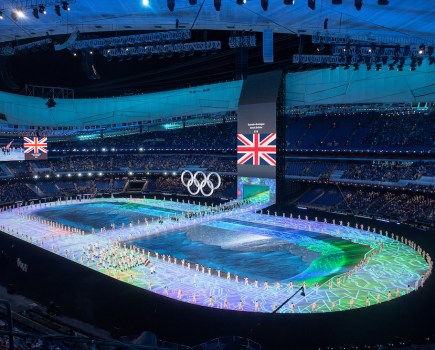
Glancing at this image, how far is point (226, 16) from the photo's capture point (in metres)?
20.1

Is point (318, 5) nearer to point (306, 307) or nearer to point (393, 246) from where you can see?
point (306, 307)

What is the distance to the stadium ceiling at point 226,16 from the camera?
1708cm

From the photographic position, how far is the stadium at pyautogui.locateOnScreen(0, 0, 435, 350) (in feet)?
53.7

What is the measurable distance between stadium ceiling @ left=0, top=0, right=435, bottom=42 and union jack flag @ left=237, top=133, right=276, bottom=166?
14014 mm

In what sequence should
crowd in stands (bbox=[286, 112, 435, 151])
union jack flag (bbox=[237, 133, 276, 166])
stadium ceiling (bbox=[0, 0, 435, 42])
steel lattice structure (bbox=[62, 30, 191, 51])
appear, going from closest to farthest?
stadium ceiling (bbox=[0, 0, 435, 42]), steel lattice structure (bbox=[62, 30, 191, 51]), union jack flag (bbox=[237, 133, 276, 166]), crowd in stands (bbox=[286, 112, 435, 151])

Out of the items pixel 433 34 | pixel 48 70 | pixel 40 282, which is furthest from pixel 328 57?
pixel 48 70

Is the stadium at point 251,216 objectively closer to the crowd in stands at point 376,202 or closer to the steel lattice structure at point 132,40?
the steel lattice structure at point 132,40

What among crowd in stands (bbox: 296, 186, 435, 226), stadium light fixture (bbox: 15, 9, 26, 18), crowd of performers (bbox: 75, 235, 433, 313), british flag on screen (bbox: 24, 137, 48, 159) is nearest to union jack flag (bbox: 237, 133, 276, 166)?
crowd of performers (bbox: 75, 235, 433, 313)

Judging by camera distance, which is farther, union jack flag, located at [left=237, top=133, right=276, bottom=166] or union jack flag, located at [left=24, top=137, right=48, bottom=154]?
union jack flag, located at [left=24, top=137, right=48, bottom=154]

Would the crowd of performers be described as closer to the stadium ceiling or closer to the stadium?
the stadium

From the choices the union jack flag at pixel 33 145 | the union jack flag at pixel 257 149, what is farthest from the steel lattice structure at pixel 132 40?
the union jack flag at pixel 33 145

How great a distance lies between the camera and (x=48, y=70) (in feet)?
153

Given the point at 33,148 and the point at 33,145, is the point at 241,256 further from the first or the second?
the point at 33,145

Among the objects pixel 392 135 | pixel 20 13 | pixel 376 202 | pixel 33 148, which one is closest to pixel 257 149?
pixel 376 202
